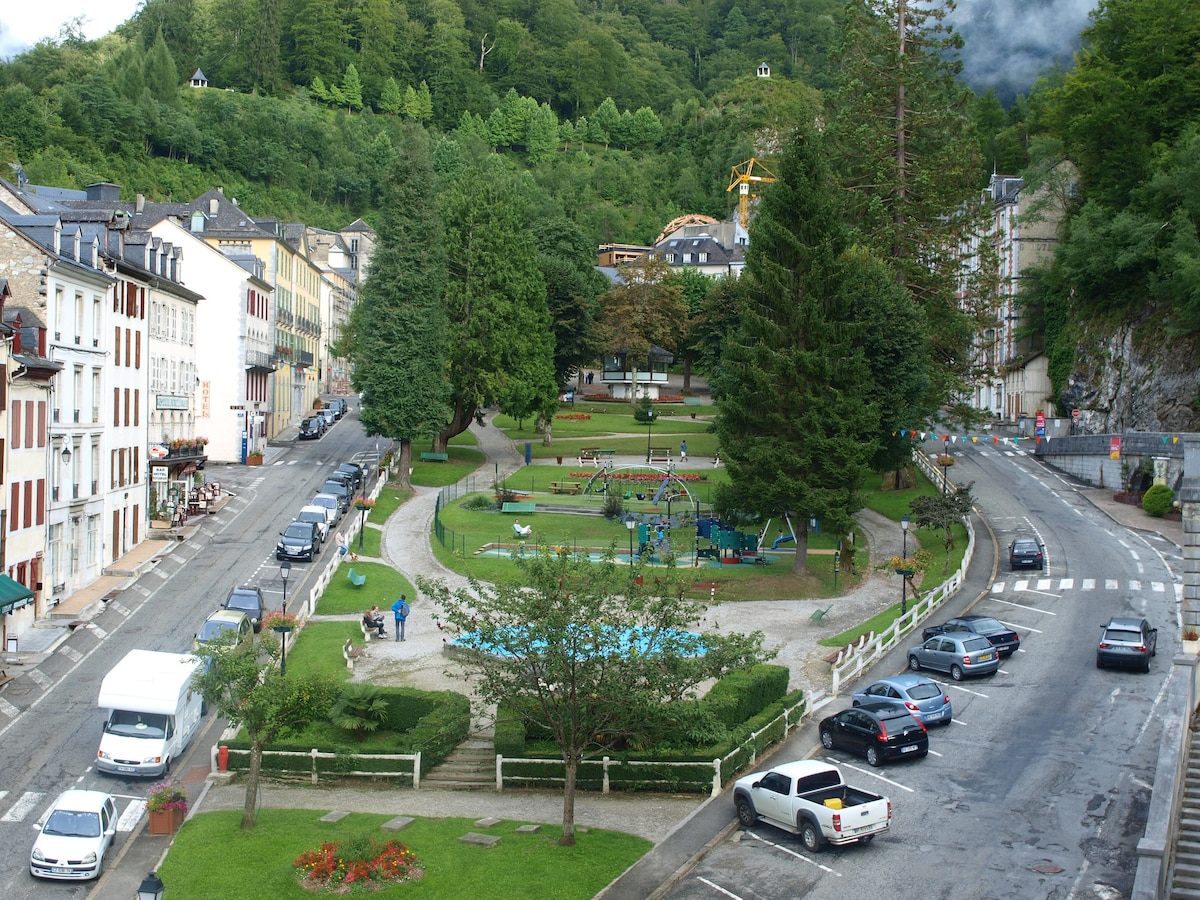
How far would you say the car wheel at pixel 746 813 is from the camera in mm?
25703

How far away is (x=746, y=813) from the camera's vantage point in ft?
84.6

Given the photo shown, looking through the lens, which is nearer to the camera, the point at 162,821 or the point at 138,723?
the point at 162,821

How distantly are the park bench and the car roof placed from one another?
12.1m

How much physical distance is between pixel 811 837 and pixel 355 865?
934cm

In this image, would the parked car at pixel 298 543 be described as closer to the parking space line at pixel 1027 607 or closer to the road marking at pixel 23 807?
the road marking at pixel 23 807

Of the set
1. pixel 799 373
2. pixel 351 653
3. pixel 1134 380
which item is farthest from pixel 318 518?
pixel 1134 380

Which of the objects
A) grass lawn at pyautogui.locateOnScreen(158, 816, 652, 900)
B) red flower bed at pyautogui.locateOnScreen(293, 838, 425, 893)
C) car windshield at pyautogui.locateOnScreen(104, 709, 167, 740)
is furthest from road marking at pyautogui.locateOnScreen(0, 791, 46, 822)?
red flower bed at pyautogui.locateOnScreen(293, 838, 425, 893)

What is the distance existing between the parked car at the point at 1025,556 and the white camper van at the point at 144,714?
35.3 m

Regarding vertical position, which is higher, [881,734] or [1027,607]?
[1027,607]

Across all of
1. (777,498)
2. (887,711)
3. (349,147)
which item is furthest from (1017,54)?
(887,711)

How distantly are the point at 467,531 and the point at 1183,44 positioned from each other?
60.6m

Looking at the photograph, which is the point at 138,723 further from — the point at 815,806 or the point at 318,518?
the point at 318,518

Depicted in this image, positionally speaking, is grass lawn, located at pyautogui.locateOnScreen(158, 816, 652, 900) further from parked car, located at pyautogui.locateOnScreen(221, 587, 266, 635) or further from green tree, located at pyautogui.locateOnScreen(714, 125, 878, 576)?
green tree, located at pyautogui.locateOnScreen(714, 125, 878, 576)

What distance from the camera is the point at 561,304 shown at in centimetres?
9950
